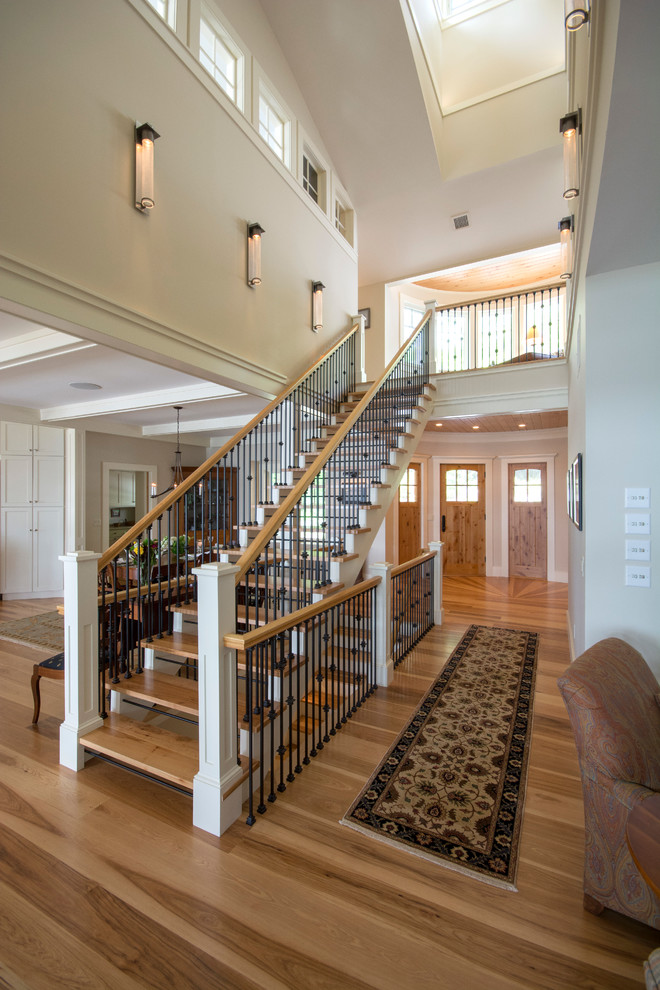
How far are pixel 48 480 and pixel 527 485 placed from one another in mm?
8121

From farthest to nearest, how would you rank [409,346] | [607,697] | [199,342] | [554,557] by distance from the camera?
[554,557] < [409,346] < [199,342] < [607,697]

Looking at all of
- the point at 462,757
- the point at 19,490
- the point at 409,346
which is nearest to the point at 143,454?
the point at 19,490

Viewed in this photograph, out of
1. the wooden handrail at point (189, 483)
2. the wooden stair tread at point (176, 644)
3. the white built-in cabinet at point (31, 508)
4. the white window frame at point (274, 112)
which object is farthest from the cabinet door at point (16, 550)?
the white window frame at point (274, 112)

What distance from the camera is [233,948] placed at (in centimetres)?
160

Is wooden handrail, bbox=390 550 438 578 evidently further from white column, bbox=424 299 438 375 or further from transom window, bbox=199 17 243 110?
transom window, bbox=199 17 243 110

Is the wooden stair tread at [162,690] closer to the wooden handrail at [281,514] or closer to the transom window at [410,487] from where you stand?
the wooden handrail at [281,514]

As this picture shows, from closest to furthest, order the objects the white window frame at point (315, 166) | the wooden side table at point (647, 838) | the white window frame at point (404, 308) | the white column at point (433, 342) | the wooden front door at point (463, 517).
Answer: the wooden side table at point (647, 838) < the white window frame at point (315, 166) < the white column at point (433, 342) < the wooden front door at point (463, 517) < the white window frame at point (404, 308)

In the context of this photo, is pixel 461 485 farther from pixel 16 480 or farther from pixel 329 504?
pixel 16 480

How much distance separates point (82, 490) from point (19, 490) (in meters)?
0.85

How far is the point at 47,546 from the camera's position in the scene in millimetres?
7168

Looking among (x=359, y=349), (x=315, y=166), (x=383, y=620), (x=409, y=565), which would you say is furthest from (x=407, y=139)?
(x=383, y=620)

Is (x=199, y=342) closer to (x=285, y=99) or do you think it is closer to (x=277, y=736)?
(x=277, y=736)

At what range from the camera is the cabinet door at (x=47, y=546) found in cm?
711

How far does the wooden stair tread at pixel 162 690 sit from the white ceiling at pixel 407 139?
8.72 feet
